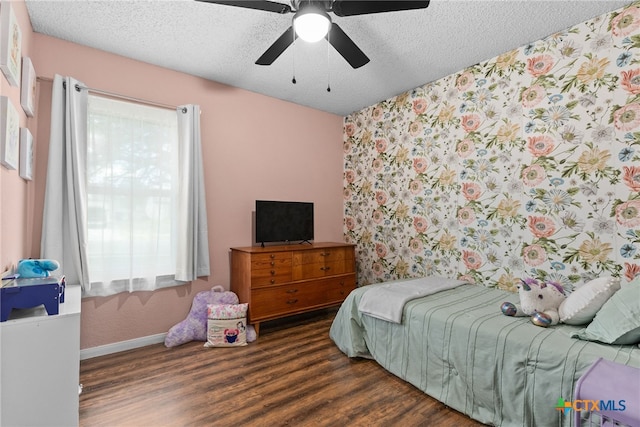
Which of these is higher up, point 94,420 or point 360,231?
point 360,231

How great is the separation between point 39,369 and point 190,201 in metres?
1.75

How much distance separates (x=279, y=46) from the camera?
2.08m

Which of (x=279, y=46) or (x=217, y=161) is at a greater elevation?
(x=279, y=46)

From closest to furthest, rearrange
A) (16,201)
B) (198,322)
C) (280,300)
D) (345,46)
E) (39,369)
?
(39,369) < (16,201) < (345,46) < (198,322) < (280,300)

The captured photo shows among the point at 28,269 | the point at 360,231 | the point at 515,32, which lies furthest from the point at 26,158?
the point at 515,32

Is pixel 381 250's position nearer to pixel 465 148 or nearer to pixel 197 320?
pixel 465 148

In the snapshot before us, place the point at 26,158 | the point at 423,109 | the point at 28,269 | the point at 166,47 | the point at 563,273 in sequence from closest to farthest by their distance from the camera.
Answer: the point at 28,269 → the point at 26,158 → the point at 563,273 → the point at 166,47 → the point at 423,109

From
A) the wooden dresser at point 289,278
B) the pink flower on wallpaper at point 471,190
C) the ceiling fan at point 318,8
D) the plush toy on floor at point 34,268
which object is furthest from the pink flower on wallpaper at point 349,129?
the plush toy on floor at point 34,268

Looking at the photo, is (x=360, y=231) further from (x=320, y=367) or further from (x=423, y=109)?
(x=320, y=367)

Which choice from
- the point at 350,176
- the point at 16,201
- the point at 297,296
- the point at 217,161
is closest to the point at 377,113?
the point at 350,176

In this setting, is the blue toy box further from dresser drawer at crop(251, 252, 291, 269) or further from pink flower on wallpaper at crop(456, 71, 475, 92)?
pink flower on wallpaper at crop(456, 71, 475, 92)

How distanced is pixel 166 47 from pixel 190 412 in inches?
108

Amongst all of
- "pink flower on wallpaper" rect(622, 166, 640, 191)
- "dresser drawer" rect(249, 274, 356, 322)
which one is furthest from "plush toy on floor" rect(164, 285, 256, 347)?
"pink flower on wallpaper" rect(622, 166, 640, 191)

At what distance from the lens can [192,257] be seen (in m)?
2.93
